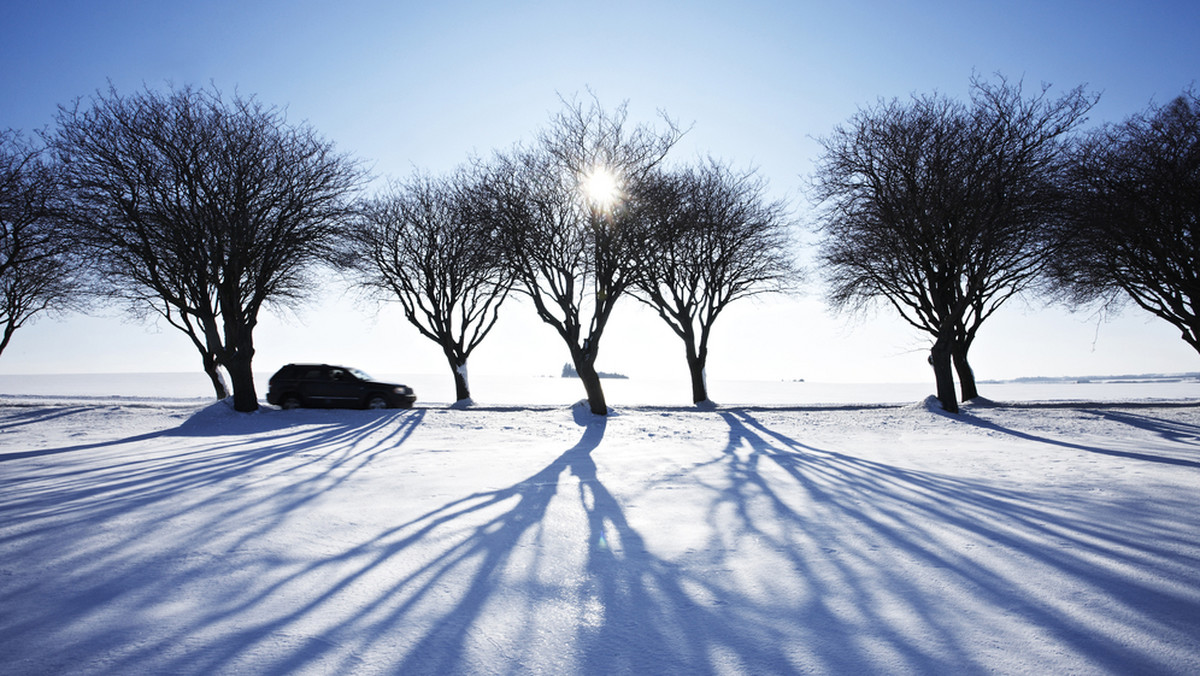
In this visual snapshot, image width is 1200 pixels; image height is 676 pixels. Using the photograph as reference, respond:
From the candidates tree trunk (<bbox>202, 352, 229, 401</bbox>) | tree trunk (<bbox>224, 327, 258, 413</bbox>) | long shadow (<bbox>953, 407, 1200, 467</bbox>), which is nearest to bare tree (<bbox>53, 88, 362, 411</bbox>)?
tree trunk (<bbox>224, 327, 258, 413</bbox>)

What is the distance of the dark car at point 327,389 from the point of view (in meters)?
19.9

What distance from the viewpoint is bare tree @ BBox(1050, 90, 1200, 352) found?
54.3ft

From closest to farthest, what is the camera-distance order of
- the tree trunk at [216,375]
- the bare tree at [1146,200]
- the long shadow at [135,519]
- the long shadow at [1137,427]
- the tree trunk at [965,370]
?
the long shadow at [135,519]
the long shadow at [1137,427]
the bare tree at [1146,200]
the tree trunk at [965,370]
the tree trunk at [216,375]

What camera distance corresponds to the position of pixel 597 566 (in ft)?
13.9

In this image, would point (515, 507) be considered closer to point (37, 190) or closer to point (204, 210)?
point (204, 210)

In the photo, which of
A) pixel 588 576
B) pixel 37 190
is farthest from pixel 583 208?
pixel 37 190

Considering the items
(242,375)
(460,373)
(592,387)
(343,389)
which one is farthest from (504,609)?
(460,373)

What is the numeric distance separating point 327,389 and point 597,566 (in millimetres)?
18534

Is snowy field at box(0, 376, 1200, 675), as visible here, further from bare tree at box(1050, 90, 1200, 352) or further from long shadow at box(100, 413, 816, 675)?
bare tree at box(1050, 90, 1200, 352)

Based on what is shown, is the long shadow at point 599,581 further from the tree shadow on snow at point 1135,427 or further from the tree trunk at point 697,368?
the tree trunk at point 697,368

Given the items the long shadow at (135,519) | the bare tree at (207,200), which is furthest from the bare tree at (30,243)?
the long shadow at (135,519)

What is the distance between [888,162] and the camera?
18266 millimetres

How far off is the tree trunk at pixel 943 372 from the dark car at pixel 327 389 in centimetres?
1927

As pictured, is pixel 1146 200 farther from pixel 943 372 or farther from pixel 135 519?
pixel 135 519
